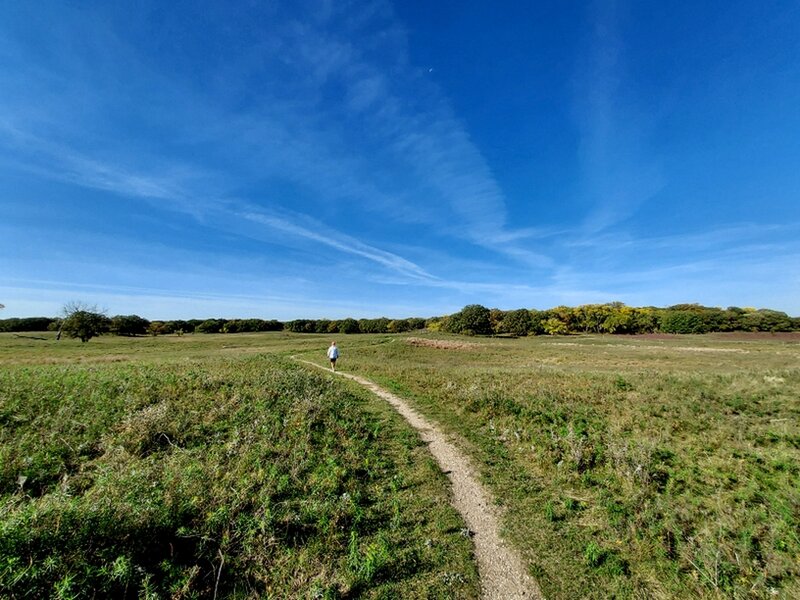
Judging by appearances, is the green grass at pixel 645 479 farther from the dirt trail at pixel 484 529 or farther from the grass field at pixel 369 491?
the dirt trail at pixel 484 529

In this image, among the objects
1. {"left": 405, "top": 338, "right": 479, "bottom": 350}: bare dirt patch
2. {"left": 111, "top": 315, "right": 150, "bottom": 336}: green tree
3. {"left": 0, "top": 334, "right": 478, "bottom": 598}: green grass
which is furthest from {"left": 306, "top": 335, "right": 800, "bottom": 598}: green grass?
{"left": 111, "top": 315, "right": 150, "bottom": 336}: green tree

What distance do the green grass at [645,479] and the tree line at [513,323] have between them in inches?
3324

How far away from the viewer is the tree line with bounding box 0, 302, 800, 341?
324ft

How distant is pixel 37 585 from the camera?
200 inches

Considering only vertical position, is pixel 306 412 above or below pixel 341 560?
above

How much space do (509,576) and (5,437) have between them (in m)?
15.6

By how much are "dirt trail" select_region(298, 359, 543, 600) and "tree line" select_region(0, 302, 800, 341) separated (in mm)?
90734

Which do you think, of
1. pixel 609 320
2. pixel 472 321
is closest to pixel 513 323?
pixel 472 321

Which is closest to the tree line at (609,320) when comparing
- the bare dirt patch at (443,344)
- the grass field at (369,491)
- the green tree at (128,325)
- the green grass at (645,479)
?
the bare dirt patch at (443,344)

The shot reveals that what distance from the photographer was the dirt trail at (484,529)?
6.30 m

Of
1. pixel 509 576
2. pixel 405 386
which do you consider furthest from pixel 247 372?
pixel 509 576

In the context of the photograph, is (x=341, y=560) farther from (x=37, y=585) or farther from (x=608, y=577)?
(x=608, y=577)

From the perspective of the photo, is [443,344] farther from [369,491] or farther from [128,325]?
[128,325]

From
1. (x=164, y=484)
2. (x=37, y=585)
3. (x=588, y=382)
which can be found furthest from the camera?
(x=588, y=382)
